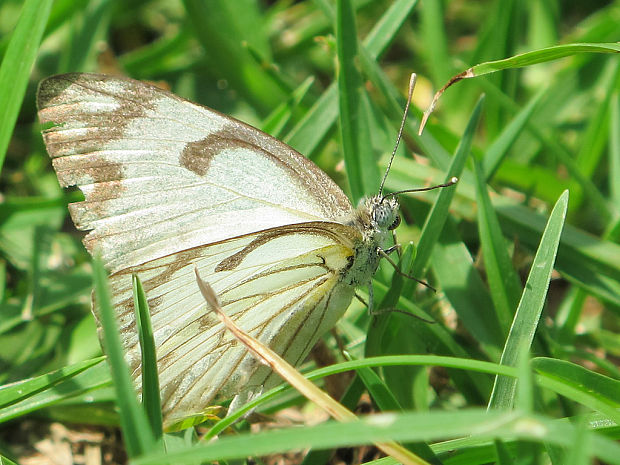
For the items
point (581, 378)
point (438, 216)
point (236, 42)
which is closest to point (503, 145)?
point (438, 216)

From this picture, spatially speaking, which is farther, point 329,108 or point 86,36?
point 86,36

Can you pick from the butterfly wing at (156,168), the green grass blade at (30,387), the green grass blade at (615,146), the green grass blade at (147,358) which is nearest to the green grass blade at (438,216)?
the butterfly wing at (156,168)

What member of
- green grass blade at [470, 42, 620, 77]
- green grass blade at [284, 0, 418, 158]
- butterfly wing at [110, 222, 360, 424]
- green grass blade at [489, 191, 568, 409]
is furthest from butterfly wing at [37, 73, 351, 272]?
green grass blade at [489, 191, 568, 409]

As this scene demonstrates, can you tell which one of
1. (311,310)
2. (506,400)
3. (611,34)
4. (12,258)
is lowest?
(506,400)

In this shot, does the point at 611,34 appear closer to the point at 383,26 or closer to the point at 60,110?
the point at 383,26

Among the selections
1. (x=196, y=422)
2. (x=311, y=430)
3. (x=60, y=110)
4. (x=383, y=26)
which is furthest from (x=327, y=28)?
(x=311, y=430)

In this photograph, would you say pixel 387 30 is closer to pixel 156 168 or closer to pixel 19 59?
pixel 156 168

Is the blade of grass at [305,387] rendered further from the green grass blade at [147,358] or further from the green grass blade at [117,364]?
the green grass blade at [117,364]
